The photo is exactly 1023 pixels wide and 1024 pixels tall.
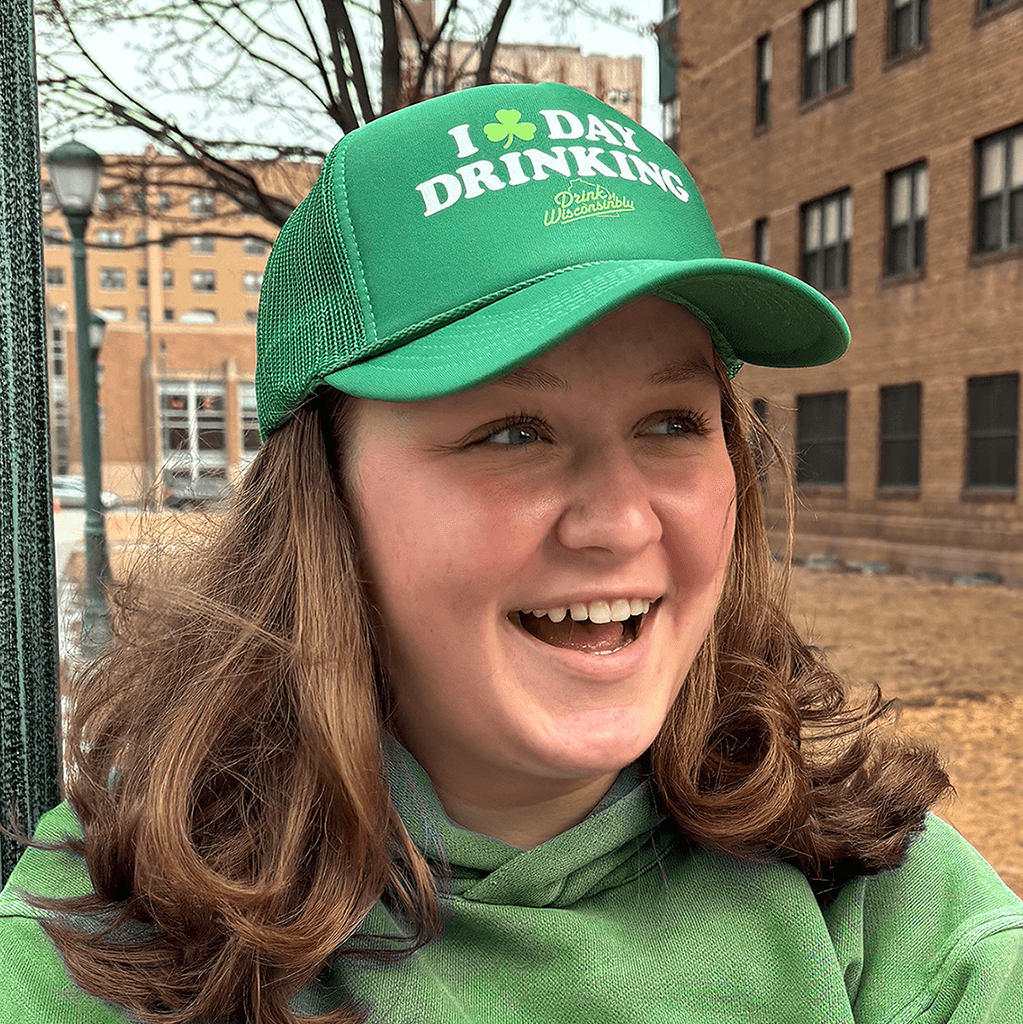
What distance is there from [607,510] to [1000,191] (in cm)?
1513

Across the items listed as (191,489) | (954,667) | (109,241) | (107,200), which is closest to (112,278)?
(109,241)

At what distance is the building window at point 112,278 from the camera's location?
54000 millimetres

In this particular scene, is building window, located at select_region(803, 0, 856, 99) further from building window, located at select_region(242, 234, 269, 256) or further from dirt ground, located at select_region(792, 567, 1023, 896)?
building window, located at select_region(242, 234, 269, 256)

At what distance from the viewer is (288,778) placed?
1.29 m

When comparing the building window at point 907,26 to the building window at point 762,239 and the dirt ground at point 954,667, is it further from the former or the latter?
the dirt ground at point 954,667

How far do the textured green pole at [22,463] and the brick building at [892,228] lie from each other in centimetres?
1263

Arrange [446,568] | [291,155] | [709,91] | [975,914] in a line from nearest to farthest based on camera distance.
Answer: [446,568], [975,914], [291,155], [709,91]

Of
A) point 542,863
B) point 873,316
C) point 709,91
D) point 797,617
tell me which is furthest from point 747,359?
point 709,91

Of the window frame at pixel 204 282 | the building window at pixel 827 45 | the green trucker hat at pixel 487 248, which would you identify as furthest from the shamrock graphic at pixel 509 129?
the window frame at pixel 204 282

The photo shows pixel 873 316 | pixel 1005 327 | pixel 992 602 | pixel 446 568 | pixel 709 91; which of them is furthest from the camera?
pixel 709 91

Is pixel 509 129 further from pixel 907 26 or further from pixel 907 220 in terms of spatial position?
pixel 907 26

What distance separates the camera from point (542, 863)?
1.29 meters

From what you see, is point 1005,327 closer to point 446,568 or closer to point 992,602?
point 992,602

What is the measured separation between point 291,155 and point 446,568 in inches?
193
